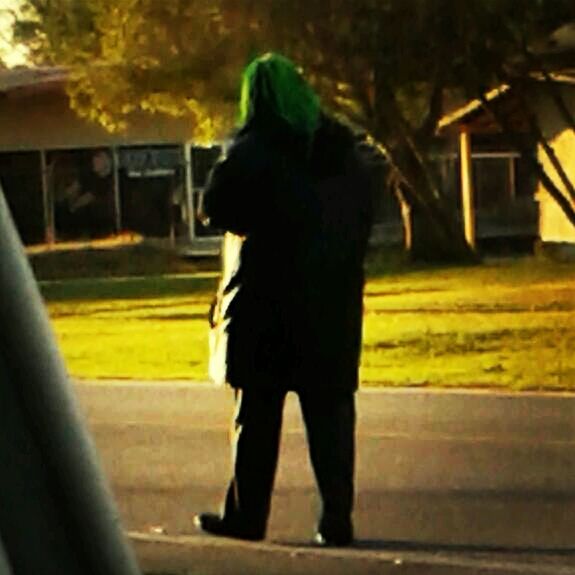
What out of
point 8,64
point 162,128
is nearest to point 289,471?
point 162,128

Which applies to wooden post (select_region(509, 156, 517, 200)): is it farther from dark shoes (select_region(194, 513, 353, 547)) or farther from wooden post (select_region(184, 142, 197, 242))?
dark shoes (select_region(194, 513, 353, 547))

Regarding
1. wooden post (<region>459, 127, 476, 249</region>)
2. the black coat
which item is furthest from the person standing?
wooden post (<region>459, 127, 476, 249</region>)

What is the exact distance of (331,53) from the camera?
21.7 meters

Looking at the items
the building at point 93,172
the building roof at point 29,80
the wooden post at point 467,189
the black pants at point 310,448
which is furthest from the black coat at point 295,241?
the building at point 93,172

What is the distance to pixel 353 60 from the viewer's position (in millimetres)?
21562

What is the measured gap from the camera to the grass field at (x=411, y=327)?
590 inches

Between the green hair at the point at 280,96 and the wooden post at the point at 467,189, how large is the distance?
28909mm

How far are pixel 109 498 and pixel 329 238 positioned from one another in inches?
193

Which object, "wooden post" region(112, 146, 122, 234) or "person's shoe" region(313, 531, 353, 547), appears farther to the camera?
"wooden post" region(112, 146, 122, 234)

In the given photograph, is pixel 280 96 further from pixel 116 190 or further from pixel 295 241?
pixel 116 190

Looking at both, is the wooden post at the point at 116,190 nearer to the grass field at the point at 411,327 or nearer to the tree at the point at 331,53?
the tree at the point at 331,53

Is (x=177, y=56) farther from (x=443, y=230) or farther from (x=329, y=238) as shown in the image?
(x=329, y=238)

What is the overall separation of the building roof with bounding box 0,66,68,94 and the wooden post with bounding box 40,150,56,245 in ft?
6.68

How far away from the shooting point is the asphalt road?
25.6 feet
